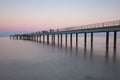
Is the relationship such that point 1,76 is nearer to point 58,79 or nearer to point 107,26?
point 58,79

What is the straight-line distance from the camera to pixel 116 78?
987 cm

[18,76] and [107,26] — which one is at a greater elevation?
[107,26]

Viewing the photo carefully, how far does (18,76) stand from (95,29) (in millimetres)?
19973

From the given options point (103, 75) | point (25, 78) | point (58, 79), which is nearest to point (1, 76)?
point (25, 78)

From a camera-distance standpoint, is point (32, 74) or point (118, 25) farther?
point (118, 25)

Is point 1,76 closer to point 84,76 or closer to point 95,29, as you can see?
point 84,76

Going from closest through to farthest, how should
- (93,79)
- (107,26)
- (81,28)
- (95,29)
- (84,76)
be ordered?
(93,79) → (84,76) → (107,26) → (95,29) → (81,28)

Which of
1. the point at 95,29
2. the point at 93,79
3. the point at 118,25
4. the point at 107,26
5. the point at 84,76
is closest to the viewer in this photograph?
the point at 93,79

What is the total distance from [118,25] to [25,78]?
17.1m

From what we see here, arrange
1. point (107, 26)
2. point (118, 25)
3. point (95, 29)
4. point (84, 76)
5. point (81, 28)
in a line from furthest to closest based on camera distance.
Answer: point (81, 28), point (95, 29), point (107, 26), point (118, 25), point (84, 76)

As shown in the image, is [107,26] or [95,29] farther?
[95,29]

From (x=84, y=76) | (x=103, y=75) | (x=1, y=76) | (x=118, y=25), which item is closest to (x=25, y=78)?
(x=1, y=76)

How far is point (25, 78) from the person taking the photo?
385 inches

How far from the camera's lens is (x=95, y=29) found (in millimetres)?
28266
